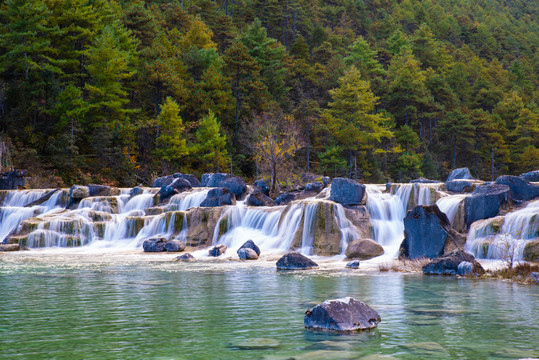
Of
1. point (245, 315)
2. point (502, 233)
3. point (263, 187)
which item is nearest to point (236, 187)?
point (263, 187)

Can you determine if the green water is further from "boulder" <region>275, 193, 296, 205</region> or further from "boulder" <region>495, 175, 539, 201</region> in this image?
"boulder" <region>275, 193, 296, 205</region>

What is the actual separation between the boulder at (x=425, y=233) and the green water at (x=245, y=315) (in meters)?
2.85

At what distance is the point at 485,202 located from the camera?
2603 centimetres

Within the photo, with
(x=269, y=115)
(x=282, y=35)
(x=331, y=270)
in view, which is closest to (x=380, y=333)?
(x=331, y=270)

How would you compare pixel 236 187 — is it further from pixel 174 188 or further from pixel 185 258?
pixel 185 258

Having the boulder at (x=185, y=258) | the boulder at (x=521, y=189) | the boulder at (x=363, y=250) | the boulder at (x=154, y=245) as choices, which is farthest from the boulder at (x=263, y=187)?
the boulder at (x=521, y=189)

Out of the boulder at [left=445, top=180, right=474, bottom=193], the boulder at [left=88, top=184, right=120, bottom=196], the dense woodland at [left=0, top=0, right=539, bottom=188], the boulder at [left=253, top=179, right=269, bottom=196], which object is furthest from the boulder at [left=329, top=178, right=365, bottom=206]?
the boulder at [left=88, top=184, right=120, bottom=196]

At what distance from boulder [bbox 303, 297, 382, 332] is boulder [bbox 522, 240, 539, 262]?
1293cm

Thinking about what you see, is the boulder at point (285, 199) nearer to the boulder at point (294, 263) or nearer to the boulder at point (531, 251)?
the boulder at point (294, 263)

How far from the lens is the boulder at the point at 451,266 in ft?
62.0

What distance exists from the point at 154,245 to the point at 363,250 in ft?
38.2

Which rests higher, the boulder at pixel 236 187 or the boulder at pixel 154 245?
the boulder at pixel 236 187

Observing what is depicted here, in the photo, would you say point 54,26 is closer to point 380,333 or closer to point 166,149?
point 166,149

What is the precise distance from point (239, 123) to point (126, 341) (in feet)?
183
